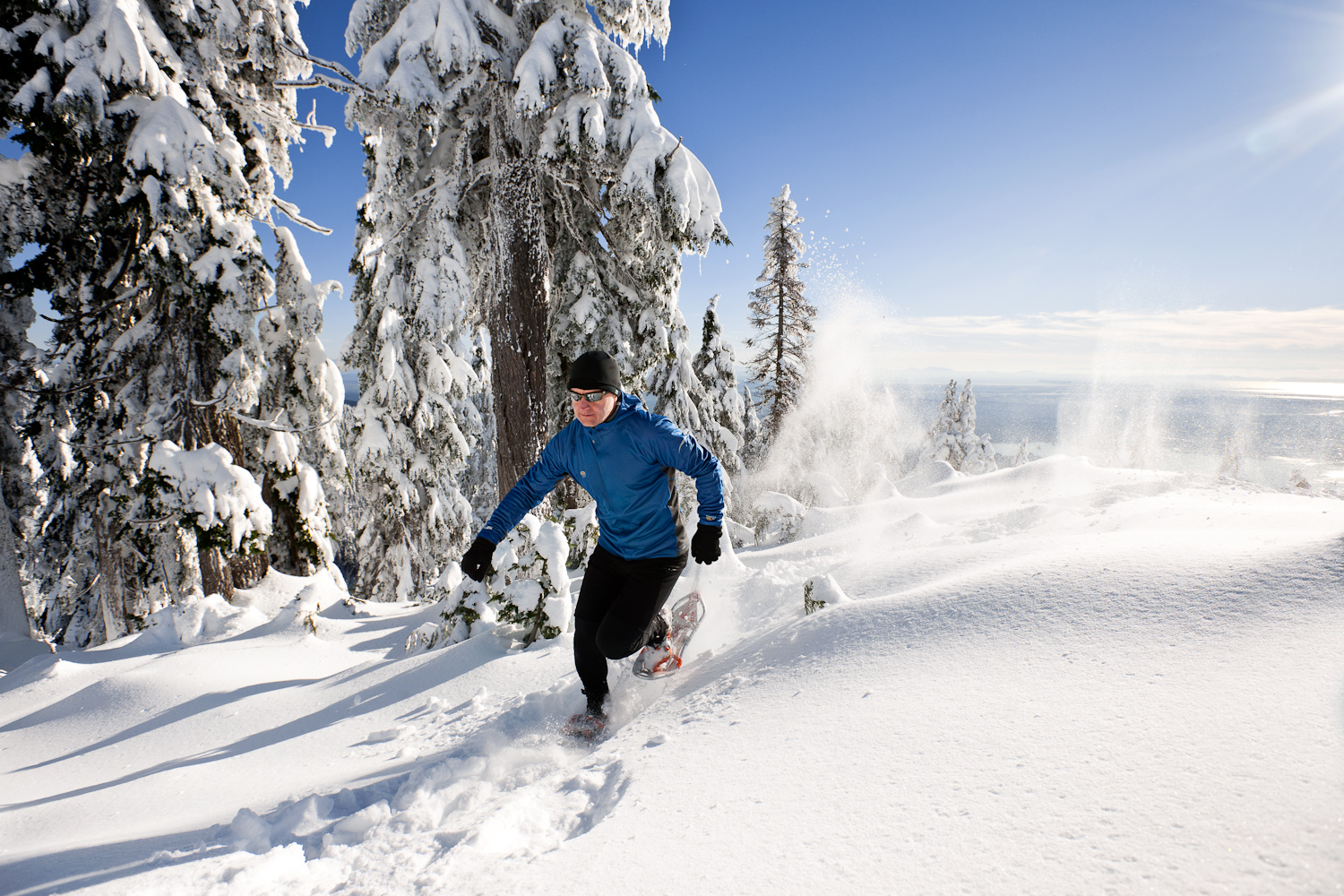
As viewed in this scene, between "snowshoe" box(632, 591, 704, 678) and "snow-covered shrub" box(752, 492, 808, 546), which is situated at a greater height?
"snowshoe" box(632, 591, 704, 678)

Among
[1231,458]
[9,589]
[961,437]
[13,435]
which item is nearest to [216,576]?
[9,589]

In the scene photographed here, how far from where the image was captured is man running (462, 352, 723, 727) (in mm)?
3059

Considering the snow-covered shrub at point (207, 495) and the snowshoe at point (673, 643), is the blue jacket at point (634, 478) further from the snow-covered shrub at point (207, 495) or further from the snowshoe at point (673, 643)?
the snow-covered shrub at point (207, 495)

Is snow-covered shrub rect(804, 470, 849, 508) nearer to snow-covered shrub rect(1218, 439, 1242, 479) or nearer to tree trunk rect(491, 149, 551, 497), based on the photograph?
tree trunk rect(491, 149, 551, 497)

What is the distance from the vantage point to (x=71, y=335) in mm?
7297

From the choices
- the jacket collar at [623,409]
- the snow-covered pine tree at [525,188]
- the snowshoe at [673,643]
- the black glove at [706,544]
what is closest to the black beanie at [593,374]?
the jacket collar at [623,409]

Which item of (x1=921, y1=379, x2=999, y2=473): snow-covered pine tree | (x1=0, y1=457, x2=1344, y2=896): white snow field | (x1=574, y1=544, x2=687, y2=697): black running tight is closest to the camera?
(x1=0, y1=457, x2=1344, y2=896): white snow field

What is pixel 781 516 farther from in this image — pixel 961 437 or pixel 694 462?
pixel 961 437

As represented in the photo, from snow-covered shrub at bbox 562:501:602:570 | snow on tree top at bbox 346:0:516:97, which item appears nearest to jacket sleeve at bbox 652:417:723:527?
snow-covered shrub at bbox 562:501:602:570

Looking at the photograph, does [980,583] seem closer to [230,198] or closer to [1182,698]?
[1182,698]

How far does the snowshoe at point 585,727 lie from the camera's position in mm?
2924

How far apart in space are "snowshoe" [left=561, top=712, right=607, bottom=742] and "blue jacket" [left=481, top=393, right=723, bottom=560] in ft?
2.94

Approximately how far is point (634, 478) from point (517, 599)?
182cm

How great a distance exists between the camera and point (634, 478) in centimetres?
311
